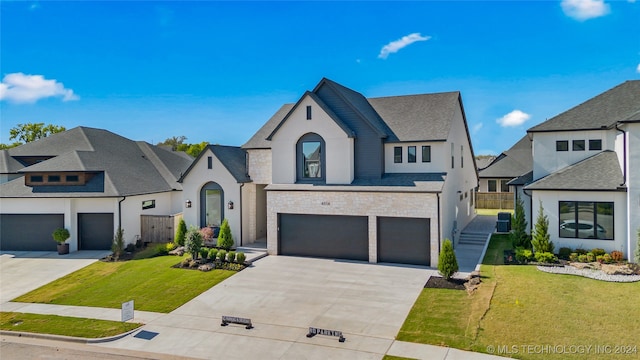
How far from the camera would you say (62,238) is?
23.0 meters

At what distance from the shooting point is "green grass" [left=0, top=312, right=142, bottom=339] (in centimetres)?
1287

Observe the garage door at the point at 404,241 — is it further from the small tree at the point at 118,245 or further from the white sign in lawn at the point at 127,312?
the small tree at the point at 118,245

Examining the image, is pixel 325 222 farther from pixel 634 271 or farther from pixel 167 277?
pixel 634 271

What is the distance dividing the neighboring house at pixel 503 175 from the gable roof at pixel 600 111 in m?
16.0

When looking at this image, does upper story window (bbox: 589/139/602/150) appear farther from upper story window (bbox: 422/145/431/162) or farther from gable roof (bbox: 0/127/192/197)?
gable roof (bbox: 0/127/192/197)

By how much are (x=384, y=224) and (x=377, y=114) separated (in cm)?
792

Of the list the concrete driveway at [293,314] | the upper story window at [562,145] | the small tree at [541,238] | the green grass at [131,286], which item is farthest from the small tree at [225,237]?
the upper story window at [562,145]

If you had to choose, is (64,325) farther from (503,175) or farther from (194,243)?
(503,175)

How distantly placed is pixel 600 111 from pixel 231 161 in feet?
69.1

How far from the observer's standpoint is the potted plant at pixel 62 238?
75.4 feet

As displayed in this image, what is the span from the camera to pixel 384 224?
65.9ft

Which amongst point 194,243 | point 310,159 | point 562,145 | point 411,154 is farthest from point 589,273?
point 194,243

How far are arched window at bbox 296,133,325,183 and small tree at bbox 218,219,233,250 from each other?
4.91 metres

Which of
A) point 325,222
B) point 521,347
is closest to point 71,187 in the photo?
point 325,222
